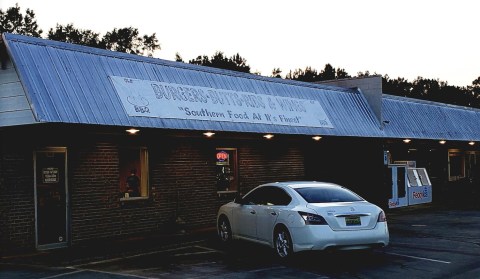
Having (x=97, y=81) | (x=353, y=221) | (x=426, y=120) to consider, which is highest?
(x=97, y=81)

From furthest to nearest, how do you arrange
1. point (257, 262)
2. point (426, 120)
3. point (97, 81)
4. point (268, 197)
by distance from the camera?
point (426, 120) → point (97, 81) → point (268, 197) → point (257, 262)

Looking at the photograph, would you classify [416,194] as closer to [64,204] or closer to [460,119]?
[460,119]

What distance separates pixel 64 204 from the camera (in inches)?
603

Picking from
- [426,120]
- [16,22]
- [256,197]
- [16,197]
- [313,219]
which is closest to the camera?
[313,219]

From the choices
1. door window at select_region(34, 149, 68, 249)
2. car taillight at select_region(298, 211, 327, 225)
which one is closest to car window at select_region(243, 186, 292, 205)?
car taillight at select_region(298, 211, 327, 225)

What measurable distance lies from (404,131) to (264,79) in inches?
328

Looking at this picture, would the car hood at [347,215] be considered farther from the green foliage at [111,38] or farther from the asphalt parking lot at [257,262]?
the green foliage at [111,38]

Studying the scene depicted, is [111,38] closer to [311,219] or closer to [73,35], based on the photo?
[73,35]

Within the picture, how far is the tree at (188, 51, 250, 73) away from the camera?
6756 cm

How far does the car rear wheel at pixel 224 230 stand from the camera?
1513cm

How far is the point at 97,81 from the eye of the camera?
14.5 m

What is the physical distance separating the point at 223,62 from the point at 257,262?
184ft

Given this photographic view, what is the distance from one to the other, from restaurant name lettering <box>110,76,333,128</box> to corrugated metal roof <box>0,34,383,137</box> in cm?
17

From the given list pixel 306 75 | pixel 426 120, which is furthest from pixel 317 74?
pixel 426 120
